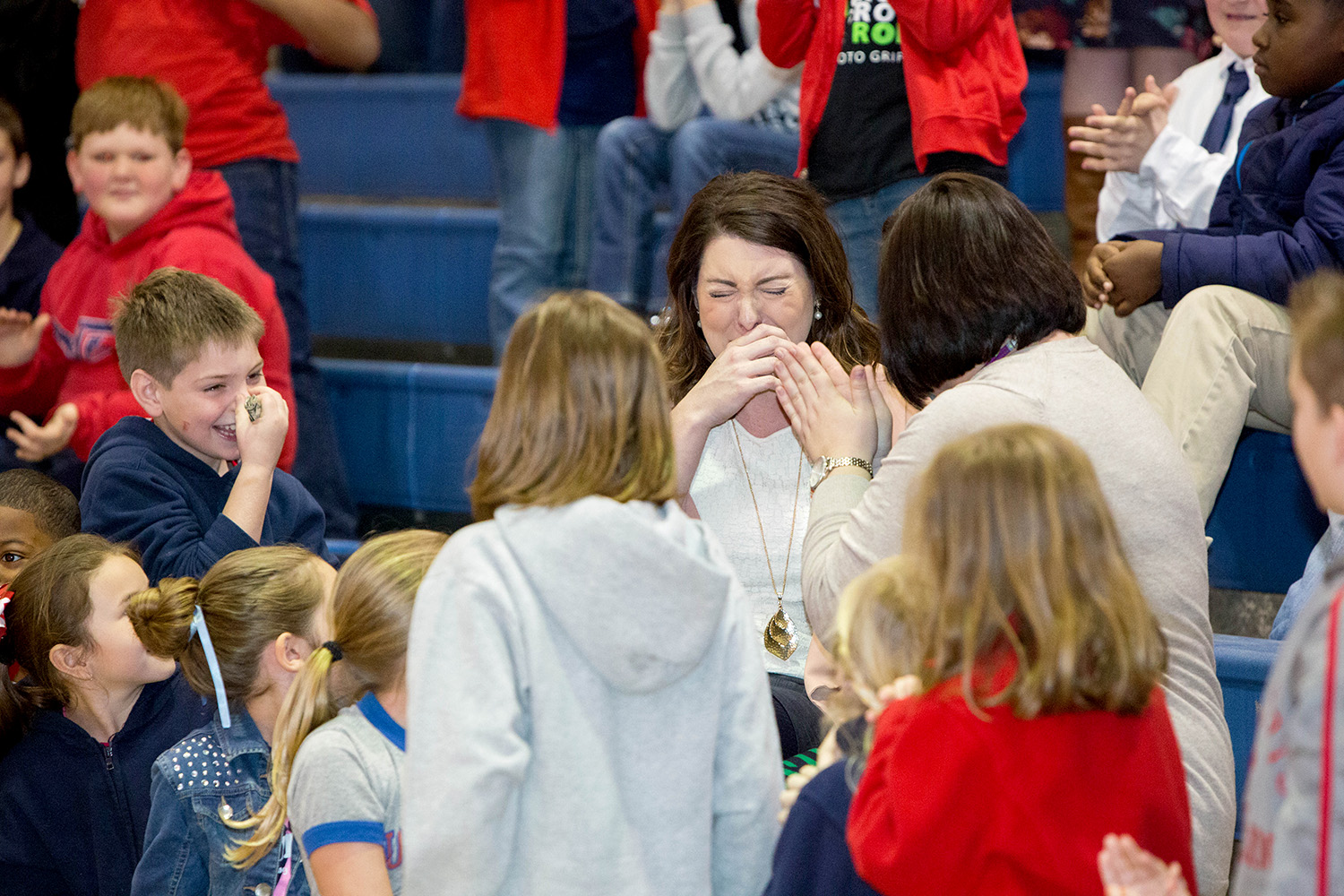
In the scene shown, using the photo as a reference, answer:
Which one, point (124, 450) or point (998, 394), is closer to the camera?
point (998, 394)

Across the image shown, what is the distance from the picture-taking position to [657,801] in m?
1.38

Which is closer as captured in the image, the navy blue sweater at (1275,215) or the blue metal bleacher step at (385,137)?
the navy blue sweater at (1275,215)

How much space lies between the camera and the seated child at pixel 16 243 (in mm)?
3248

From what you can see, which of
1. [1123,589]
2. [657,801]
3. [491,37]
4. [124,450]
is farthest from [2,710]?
[491,37]

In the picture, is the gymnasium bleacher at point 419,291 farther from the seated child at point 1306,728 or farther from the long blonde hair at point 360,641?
the seated child at point 1306,728

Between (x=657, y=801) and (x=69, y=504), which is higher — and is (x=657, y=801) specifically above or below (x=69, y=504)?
above

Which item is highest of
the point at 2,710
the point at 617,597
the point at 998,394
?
the point at 998,394

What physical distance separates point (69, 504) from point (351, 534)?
102 centimetres

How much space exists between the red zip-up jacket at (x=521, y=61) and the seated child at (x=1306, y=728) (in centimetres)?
237

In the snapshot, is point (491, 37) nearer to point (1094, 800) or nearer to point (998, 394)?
point (998, 394)

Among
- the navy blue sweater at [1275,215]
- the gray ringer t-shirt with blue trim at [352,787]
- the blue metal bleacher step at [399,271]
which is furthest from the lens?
the blue metal bleacher step at [399,271]

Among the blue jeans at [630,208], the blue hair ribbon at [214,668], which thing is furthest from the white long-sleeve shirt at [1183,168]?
the blue hair ribbon at [214,668]

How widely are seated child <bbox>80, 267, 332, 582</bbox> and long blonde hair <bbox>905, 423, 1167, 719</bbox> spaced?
1283 mm

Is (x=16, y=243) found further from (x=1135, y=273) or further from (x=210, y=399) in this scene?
(x=1135, y=273)
